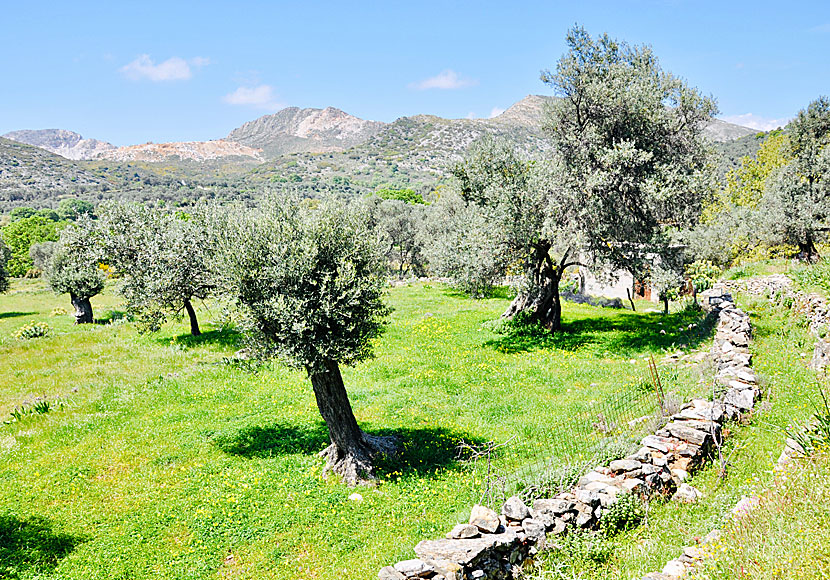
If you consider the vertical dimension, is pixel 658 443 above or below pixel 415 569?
above

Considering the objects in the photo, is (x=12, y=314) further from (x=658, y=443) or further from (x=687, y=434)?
(x=687, y=434)

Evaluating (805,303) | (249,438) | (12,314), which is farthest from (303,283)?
(12,314)

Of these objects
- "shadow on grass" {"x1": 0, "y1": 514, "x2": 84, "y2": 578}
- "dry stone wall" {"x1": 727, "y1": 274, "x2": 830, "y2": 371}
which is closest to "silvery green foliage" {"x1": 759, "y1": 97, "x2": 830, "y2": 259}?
"dry stone wall" {"x1": 727, "y1": 274, "x2": 830, "y2": 371}

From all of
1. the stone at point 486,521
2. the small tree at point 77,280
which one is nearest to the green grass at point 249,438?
the stone at point 486,521

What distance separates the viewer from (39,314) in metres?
45.7

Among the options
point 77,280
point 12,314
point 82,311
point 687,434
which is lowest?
point 687,434

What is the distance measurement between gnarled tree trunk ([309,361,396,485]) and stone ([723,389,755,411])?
29.3 feet

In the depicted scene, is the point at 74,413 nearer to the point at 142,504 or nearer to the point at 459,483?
the point at 142,504

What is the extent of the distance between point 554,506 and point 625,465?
75.8 inches

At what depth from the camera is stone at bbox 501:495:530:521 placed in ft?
25.6

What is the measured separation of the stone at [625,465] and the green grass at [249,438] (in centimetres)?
317

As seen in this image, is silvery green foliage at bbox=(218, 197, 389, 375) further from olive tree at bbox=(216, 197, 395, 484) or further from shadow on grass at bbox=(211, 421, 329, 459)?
shadow on grass at bbox=(211, 421, 329, 459)

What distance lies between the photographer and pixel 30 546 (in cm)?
899

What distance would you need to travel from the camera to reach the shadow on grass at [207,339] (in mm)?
24672
